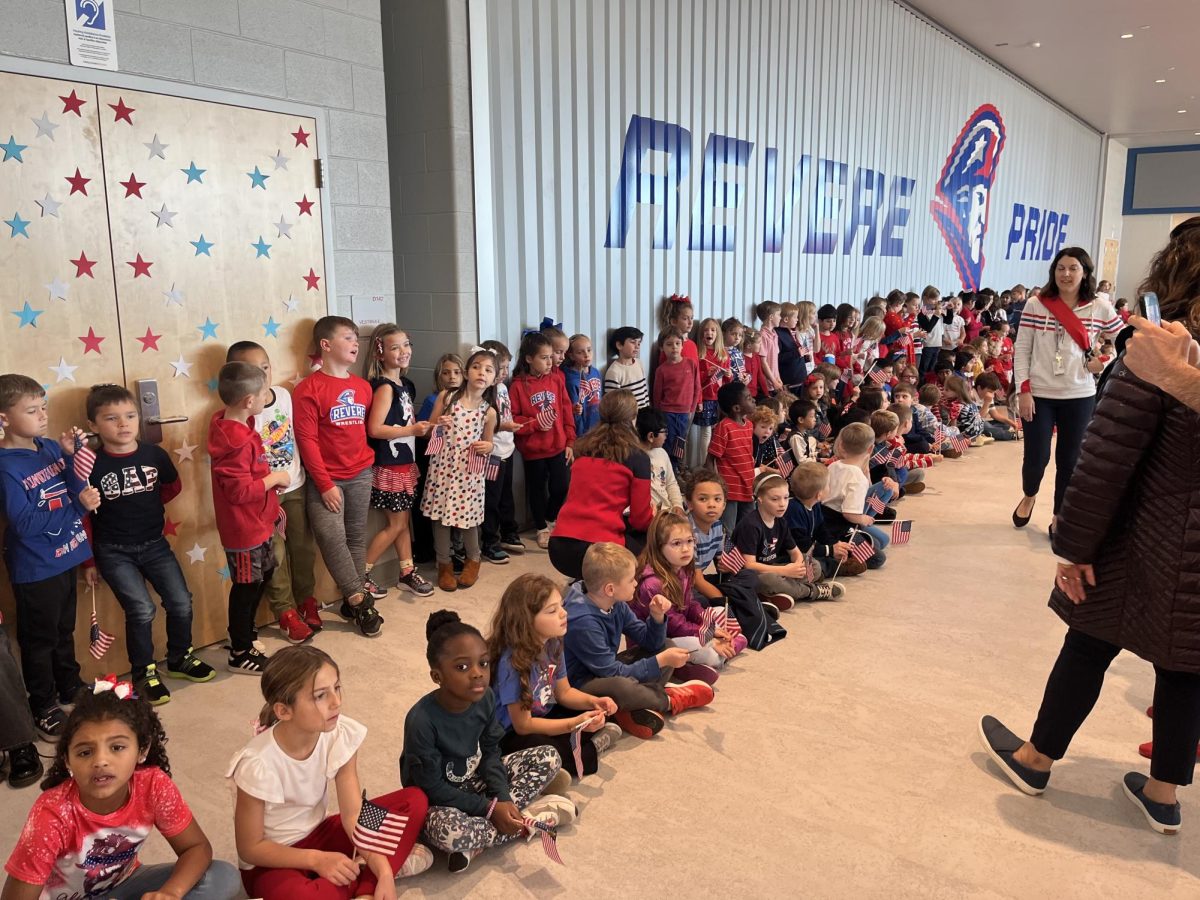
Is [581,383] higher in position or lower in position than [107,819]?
higher

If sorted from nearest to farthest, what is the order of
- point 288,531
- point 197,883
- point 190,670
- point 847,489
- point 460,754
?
point 197,883 → point 460,754 → point 190,670 → point 288,531 → point 847,489

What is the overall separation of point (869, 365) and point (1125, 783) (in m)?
6.26

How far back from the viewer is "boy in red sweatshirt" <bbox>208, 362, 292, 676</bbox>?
3.67 metres

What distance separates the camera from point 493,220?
5.31m

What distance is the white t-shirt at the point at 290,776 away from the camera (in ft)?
7.11

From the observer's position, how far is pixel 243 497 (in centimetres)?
367

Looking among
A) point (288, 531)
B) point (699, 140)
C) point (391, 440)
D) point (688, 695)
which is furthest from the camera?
point (699, 140)

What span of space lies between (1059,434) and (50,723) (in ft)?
17.5

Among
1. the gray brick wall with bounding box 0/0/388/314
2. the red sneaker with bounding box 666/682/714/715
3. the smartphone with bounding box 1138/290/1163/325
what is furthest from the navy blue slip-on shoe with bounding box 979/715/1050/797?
the gray brick wall with bounding box 0/0/388/314

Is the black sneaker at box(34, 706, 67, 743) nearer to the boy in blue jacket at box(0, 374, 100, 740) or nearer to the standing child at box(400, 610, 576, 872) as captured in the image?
the boy in blue jacket at box(0, 374, 100, 740)

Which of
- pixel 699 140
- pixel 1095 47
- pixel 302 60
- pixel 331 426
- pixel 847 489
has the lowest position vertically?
pixel 847 489

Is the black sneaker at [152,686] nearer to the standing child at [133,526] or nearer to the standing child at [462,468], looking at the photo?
the standing child at [133,526]

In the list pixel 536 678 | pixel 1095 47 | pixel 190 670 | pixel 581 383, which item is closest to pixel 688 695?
pixel 536 678

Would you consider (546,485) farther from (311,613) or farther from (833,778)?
(833,778)
